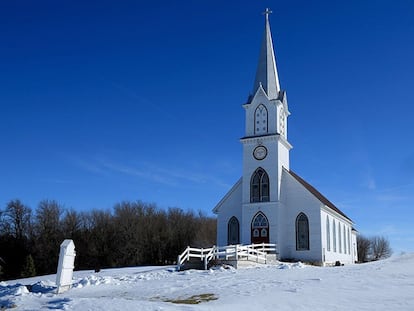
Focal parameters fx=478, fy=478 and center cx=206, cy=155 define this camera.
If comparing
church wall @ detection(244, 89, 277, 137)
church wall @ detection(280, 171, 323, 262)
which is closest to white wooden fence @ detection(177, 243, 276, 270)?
church wall @ detection(280, 171, 323, 262)

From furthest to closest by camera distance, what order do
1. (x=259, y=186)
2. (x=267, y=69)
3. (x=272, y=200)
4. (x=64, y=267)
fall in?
(x=267, y=69) → (x=259, y=186) → (x=272, y=200) → (x=64, y=267)

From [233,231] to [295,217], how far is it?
559 centimetres

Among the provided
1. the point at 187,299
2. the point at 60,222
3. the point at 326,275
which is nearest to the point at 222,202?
the point at 326,275

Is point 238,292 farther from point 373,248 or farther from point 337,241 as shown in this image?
point 373,248

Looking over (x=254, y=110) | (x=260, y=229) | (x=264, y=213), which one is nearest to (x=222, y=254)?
(x=260, y=229)

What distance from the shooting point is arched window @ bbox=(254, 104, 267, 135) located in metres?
41.2

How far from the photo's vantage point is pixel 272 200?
3916 centimetres

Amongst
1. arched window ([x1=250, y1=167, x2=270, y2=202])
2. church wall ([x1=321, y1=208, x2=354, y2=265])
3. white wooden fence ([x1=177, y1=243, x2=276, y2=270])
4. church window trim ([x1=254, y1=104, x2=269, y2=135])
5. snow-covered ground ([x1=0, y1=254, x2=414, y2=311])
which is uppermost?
church window trim ([x1=254, y1=104, x2=269, y2=135])

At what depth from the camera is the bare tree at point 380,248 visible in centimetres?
9044

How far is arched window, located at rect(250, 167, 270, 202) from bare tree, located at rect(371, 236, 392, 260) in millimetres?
58138

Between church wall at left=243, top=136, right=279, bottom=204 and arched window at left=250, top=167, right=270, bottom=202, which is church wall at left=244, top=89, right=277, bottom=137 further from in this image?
arched window at left=250, top=167, right=270, bottom=202

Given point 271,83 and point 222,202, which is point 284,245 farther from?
point 271,83

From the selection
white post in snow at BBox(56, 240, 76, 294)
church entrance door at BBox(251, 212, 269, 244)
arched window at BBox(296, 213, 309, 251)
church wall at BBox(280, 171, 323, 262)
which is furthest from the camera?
church entrance door at BBox(251, 212, 269, 244)

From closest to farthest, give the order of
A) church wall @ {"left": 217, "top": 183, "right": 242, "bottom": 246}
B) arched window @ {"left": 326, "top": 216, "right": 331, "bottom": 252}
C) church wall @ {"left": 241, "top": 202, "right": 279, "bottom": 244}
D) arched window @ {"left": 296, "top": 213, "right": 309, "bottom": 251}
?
church wall @ {"left": 241, "top": 202, "right": 279, "bottom": 244}, arched window @ {"left": 296, "top": 213, "right": 309, "bottom": 251}, arched window @ {"left": 326, "top": 216, "right": 331, "bottom": 252}, church wall @ {"left": 217, "top": 183, "right": 242, "bottom": 246}
